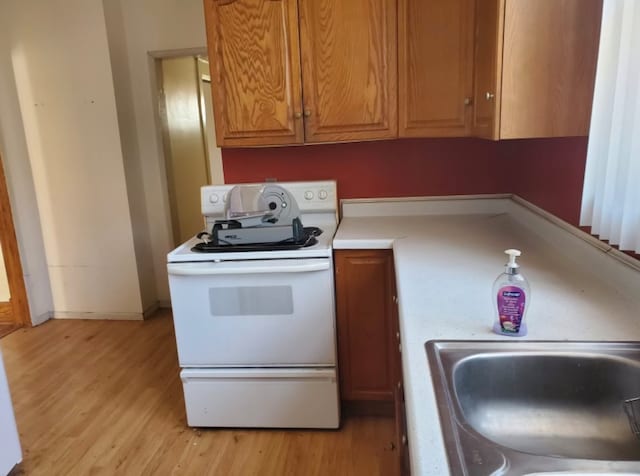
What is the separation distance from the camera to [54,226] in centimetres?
349

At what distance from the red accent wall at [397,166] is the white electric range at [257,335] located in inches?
21.9

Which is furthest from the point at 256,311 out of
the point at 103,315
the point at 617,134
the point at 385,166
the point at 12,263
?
the point at 12,263

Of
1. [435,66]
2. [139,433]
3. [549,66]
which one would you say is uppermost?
[435,66]

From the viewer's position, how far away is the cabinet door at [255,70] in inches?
83.0

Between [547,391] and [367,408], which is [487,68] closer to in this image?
[547,391]

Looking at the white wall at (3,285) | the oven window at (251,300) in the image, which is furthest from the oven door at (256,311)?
the white wall at (3,285)

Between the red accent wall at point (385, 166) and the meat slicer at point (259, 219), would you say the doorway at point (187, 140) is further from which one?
the meat slicer at point (259, 219)

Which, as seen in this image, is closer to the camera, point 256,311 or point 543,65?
point 543,65

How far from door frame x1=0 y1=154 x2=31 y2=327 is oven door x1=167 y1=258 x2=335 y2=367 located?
6.84 ft

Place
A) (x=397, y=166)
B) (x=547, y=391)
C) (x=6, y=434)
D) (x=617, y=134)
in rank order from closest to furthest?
(x=547, y=391), (x=617, y=134), (x=6, y=434), (x=397, y=166)

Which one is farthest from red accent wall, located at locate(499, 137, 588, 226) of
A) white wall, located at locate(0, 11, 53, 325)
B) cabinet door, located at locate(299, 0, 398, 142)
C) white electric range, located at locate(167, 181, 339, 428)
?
white wall, located at locate(0, 11, 53, 325)

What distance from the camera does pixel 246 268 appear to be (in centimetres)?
193

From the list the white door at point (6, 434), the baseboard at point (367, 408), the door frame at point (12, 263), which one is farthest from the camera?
the door frame at point (12, 263)

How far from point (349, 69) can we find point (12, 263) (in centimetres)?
288
